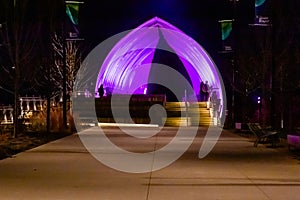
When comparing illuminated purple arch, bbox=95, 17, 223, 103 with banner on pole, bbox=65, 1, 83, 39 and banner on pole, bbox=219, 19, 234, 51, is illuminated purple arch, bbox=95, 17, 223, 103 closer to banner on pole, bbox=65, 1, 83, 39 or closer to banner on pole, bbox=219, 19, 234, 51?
banner on pole, bbox=219, 19, 234, 51

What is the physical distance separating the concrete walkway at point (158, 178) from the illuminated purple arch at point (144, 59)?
45584 millimetres

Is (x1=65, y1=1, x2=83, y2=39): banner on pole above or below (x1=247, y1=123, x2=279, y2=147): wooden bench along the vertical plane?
above

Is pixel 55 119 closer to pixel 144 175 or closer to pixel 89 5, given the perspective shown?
pixel 144 175

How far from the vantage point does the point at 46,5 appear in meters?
36.7

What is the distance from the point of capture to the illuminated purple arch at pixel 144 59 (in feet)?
240

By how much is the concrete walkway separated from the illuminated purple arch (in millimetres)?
45584

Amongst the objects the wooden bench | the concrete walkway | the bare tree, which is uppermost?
the bare tree

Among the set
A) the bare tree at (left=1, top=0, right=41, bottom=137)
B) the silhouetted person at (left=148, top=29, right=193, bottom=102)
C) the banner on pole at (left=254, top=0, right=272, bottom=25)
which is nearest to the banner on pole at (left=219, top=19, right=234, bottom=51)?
the banner on pole at (left=254, top=0, right=272, bottom=25)

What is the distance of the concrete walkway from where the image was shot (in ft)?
40.6

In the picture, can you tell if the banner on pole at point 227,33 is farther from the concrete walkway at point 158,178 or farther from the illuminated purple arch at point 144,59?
the concrete walkway at point 158,178

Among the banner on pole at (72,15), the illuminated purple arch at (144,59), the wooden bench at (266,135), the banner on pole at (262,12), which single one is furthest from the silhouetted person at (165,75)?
the wooden bench at (266,135)

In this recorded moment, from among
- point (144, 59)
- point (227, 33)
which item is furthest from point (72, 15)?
A: point (144, 59)

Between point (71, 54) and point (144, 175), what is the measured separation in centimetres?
3533

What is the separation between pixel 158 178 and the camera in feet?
49.6
